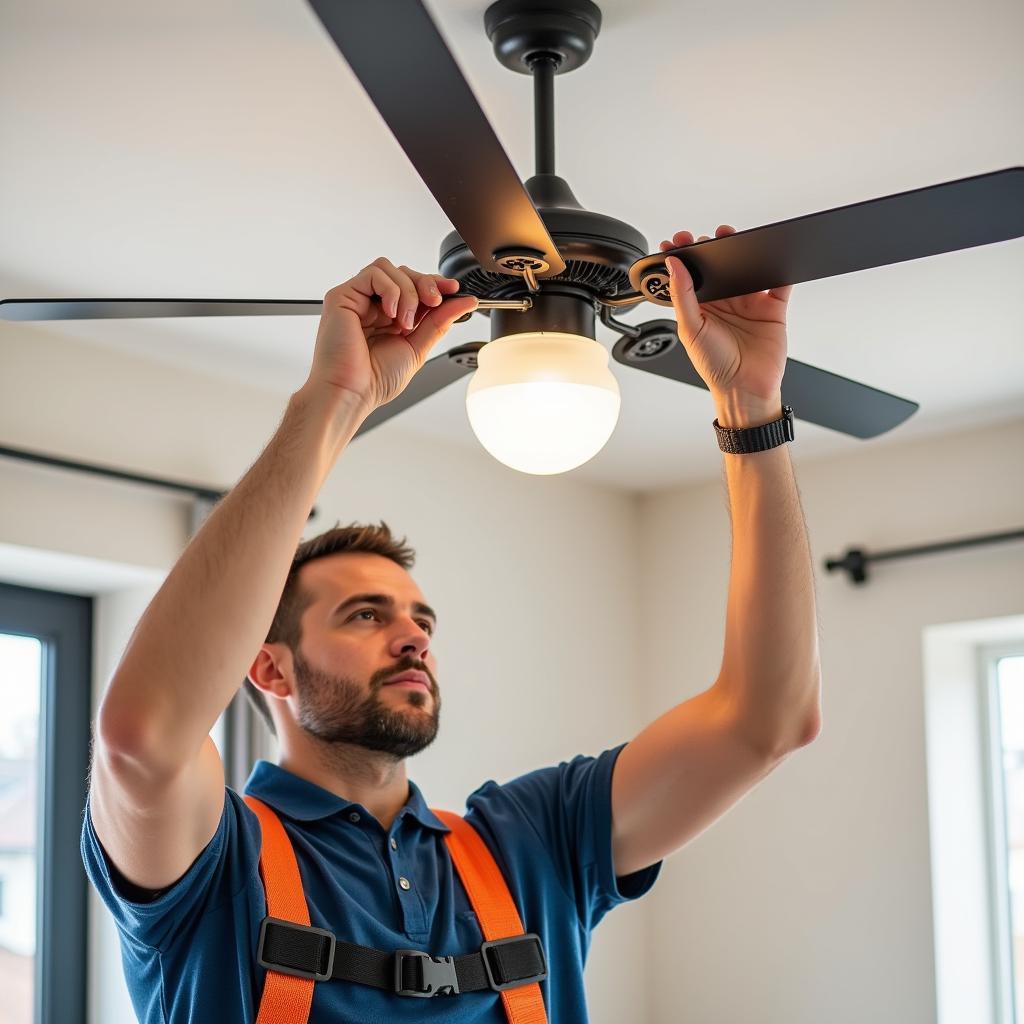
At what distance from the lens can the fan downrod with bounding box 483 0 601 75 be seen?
1.61 metres

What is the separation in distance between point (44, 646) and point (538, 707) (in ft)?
3.80

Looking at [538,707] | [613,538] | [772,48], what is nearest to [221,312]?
[772,48]

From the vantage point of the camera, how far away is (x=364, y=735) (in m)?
1.72

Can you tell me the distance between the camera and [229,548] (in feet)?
3.82

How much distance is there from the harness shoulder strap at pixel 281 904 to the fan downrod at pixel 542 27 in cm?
95

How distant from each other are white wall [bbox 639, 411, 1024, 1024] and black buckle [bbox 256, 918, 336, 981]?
1.90 metres

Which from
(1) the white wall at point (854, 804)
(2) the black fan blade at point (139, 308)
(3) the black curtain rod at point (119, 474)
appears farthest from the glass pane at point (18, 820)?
(1) the white wall at point (854, 804)

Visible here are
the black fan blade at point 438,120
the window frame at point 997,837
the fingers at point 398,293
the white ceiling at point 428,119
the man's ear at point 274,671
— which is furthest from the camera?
the window frame at point 997,837

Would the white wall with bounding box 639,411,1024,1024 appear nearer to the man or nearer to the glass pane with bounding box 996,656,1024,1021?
the glass pane with bounding box 996,656,1024,1021

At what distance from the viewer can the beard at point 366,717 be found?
1.72 metres

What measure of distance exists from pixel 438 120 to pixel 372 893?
0.89 m

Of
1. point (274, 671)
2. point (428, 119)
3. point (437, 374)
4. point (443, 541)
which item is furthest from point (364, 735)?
point (443, 541)

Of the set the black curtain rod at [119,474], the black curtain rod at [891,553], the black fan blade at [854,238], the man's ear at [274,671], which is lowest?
the man's ear at [274,671]

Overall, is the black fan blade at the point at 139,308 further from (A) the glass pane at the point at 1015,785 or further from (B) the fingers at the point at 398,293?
(A) the glass pane at the point at 1015,785
